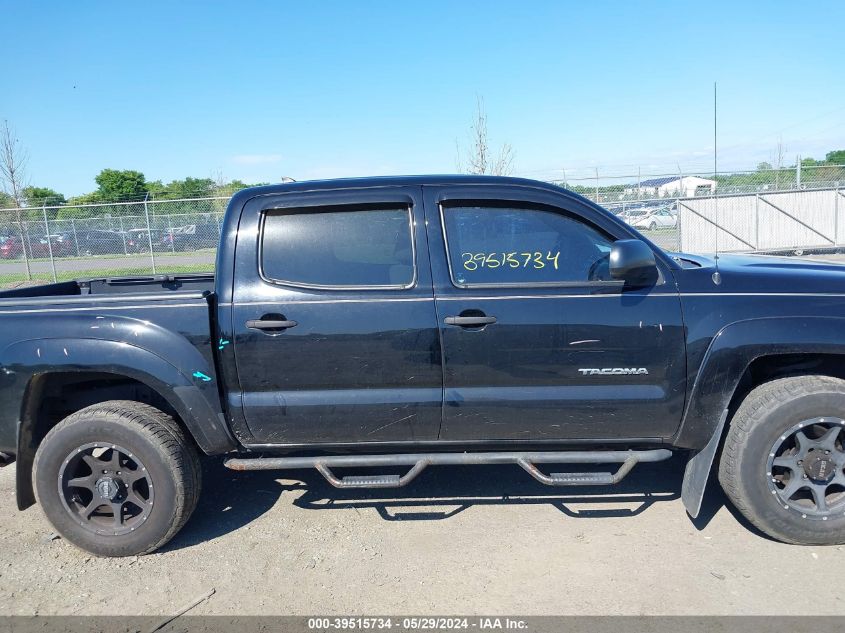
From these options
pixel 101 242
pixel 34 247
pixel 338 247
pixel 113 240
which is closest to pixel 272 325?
pixel 338 247

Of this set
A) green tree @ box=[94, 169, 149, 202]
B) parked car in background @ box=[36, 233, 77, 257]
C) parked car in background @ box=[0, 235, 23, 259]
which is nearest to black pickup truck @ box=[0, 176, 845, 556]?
parked car in background @ box=[36, 233, 77, 257]

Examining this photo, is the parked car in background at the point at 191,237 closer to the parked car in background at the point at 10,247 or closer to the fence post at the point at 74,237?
the fence post at the point at 74,237

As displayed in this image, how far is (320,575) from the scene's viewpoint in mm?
3160

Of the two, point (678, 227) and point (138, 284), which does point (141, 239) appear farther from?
point (678, 227)

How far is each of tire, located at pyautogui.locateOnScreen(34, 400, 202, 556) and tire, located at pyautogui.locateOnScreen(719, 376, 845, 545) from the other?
2924mm

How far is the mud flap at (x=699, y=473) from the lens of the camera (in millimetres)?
3217

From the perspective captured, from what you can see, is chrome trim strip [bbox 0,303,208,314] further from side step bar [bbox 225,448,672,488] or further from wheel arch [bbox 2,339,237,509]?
side step bar [bbox 225,448,672,488]

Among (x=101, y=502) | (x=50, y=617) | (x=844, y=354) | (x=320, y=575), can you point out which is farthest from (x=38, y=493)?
(x=844, y=354)

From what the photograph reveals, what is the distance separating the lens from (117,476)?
10.9ft

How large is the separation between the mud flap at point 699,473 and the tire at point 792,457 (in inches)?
3.1

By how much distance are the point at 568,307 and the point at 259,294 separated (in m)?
1.59

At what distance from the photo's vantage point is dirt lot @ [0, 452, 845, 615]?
2.90 metres

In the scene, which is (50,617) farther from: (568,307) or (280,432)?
(568,307)

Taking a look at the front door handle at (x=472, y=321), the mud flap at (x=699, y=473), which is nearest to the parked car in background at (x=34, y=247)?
the front door handle at (x=472, y=321)
